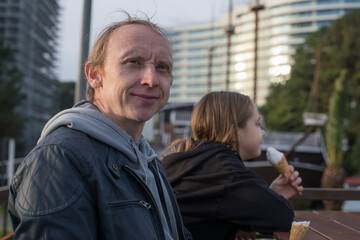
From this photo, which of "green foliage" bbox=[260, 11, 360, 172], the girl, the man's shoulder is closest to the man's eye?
the man's shoulder

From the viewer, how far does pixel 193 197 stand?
6.73ft

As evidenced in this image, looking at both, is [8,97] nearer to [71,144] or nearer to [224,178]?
[224,178]

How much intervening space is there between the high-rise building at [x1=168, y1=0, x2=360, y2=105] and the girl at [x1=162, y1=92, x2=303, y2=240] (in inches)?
3035

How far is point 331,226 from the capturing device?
86.8 inches

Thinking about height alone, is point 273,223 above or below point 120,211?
below

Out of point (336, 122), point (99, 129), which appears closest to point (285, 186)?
point (99, 129)

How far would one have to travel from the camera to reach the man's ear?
145 centimetres

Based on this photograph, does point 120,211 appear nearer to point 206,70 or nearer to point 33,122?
point 33,122

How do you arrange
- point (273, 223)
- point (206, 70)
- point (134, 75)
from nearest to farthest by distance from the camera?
1. point (134, 75)
2. point (273, 223)
3. point (206, 70)

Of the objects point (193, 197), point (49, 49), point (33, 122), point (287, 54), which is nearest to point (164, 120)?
point (193, 197)

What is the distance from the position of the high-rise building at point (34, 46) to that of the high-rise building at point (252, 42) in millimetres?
28728

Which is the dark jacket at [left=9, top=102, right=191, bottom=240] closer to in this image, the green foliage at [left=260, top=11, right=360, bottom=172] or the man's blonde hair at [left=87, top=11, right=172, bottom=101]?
the man's blonde hair at [left=87, top=11, right=172, bottom=101]

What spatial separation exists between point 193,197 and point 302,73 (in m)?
37.9

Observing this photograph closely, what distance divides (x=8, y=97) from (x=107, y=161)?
29573 mm
